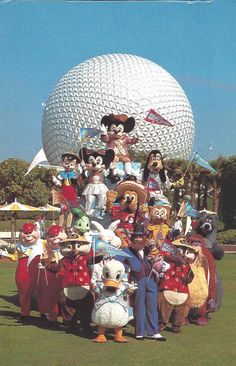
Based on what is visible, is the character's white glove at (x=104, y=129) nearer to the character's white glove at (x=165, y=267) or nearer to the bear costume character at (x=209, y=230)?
the bear costume character at (x=209, y=230)

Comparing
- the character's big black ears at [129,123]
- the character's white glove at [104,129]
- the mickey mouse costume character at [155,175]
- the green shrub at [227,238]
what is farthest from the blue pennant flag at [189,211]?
the green shrub at [227,238]

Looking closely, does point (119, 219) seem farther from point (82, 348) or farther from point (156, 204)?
point (82, 348)

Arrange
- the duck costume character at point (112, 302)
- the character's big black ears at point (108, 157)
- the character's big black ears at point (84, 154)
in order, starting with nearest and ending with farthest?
the duck costume character at point (112, 302), the character's big black ears at point (108, 157), the character's big black ears at point (84, 154)

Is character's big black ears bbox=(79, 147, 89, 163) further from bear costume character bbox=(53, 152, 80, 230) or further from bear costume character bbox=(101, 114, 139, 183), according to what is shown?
bear costume character bbox=(101, 114, 139, 183)

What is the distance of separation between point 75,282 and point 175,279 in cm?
128

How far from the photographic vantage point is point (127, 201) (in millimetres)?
9062

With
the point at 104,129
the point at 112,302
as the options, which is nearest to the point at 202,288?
the point at 112,302

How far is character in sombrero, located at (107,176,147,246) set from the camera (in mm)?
9016

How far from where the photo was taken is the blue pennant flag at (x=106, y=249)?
7254mm

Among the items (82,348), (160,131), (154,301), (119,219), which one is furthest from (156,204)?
(160,131)

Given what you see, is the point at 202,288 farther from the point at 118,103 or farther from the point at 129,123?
the point at 118,103

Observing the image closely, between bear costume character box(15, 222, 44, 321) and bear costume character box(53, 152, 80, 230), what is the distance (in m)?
0.92

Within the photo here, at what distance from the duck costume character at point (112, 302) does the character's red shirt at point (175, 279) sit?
2.57ft

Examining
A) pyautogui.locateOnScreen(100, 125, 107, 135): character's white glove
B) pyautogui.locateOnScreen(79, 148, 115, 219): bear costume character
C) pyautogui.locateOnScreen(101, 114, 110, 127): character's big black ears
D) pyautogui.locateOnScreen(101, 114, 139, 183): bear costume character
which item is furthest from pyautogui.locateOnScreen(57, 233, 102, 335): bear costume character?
pyautogui.locateOnScreen(101, 114, 110, 127): character's big black ears
